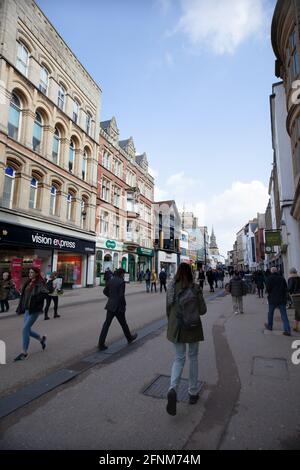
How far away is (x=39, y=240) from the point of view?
61.7 feet

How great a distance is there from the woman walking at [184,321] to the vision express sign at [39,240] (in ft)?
49.8

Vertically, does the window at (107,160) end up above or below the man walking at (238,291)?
above

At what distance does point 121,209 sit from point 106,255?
6807 mm

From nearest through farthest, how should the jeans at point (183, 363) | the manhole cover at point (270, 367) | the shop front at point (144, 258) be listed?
the jeans at point (183, 363)
the manhole cover at point (270, 367)
the shop front at point (144, 258)

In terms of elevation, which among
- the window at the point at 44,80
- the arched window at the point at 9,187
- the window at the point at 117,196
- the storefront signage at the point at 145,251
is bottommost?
the storefront signage at the point at 145,251

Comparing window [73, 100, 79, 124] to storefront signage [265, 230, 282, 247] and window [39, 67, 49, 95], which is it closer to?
window [39, 67, 49, 95]

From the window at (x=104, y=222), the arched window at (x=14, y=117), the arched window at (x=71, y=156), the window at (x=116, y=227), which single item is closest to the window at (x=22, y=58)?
the arched window at (x=14, y=117)

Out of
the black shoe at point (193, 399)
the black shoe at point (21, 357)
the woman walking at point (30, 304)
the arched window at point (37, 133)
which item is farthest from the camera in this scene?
the arched window at point (37, 133)

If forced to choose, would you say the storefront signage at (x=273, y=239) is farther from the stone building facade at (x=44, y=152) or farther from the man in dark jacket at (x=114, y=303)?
the stone building facade at (x=44, y=152)

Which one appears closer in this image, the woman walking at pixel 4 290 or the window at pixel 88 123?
the woman walking at pixel 4 290

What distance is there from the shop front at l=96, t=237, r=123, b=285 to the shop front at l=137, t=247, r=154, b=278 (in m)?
5.27

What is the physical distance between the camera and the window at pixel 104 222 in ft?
96.9

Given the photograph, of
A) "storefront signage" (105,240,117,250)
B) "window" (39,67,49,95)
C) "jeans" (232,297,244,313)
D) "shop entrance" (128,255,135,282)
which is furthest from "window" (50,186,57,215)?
"jeans" (232,297,244,313)

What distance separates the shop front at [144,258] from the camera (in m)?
37.6
